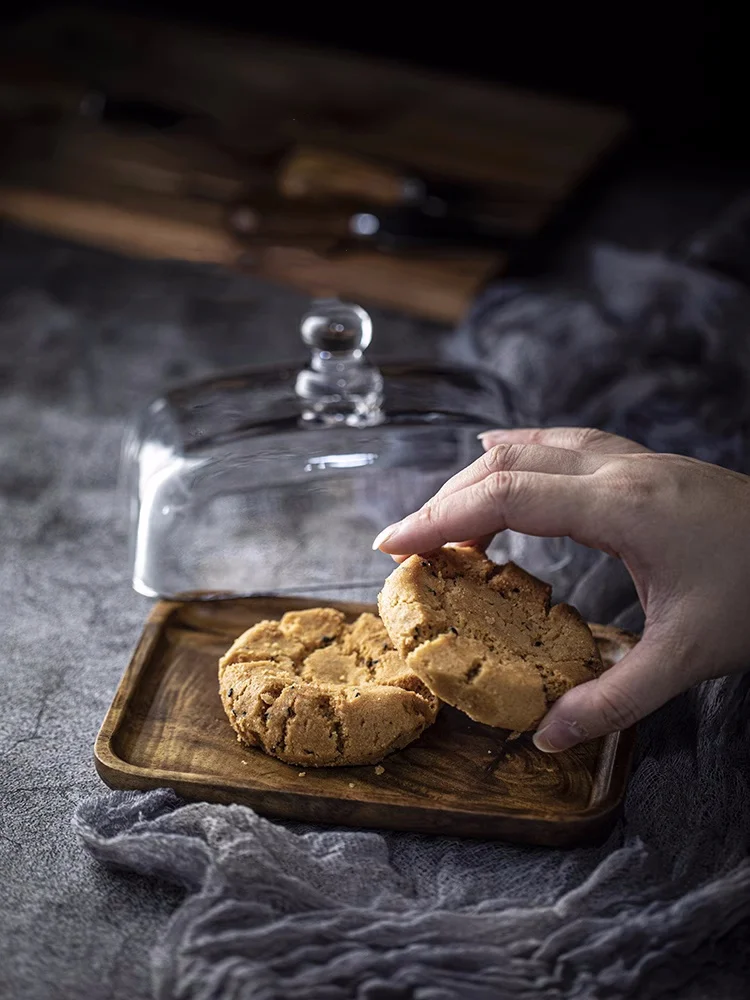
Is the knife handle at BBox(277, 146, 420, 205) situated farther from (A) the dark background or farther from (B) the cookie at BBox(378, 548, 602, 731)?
(B) the cookie at BBox(378, 548, 602, 731)

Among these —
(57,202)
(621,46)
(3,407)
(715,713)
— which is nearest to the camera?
(715,713)

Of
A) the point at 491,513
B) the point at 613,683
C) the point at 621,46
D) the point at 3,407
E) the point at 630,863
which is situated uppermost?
the point at 621,46

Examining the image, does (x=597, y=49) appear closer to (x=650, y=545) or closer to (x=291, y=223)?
(x=291, y=223)

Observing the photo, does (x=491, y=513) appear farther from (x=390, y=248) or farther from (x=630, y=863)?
(x=390, y=248)

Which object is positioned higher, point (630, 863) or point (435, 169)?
Answer: point (435, 169)

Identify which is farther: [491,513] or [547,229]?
[547,229]

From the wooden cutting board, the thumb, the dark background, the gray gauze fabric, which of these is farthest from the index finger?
the dark background

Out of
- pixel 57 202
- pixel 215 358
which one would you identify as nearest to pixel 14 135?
pixel 57 202
